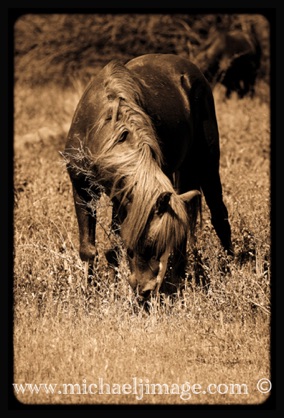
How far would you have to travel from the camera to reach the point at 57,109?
1330 cm

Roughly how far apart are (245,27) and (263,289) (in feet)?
29.9

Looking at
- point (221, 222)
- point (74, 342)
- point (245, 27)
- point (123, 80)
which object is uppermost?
point (123, 80)

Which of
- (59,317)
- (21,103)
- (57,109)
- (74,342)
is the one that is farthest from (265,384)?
(21,103)

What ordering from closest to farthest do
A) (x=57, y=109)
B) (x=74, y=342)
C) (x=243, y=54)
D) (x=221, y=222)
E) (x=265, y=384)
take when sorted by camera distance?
(x=265, y=384) → (x=74, y=342) → (x=221, y=222) → (x=57, y=109) → (x=243, y=54)

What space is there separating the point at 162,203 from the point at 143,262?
48 centimetres

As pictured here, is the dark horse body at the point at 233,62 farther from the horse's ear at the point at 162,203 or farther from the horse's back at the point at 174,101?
the horse's ear at the point at 162,203

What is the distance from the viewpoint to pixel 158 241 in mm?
5641

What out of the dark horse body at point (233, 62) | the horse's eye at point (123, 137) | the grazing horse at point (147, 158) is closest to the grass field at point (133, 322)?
the grazing horse at point (147, 158)

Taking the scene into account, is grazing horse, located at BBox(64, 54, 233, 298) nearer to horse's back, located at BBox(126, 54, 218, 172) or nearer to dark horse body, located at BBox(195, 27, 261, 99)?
horse's back, located at BBox(126, 54, 218, 172)

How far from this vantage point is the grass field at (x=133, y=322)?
16.9 ft

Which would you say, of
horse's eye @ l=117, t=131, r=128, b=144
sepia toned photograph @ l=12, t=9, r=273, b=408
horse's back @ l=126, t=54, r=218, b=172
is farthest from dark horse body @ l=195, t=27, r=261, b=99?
horse's eye @ l=117, t=131, r=128, b=144

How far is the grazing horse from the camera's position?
566 centimetres

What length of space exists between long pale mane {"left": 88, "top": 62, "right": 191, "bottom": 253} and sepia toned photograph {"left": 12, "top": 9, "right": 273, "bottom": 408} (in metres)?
0.01

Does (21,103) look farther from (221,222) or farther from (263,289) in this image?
(263,289)
